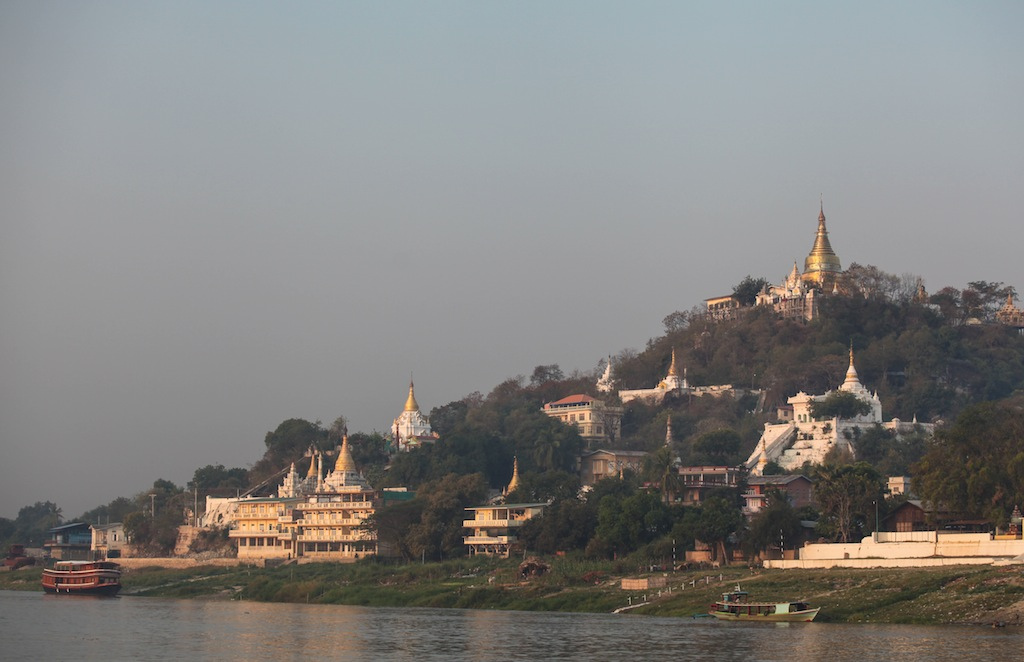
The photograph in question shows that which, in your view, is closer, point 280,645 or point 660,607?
point 280,645

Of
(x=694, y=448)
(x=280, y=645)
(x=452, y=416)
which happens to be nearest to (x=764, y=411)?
(x=694, y=448)

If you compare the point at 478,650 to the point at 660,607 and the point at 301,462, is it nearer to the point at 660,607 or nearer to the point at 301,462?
the point at 660,607

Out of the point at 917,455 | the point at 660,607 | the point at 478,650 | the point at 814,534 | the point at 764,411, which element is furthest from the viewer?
the point at 764,411

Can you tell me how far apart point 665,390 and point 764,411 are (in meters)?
10.6

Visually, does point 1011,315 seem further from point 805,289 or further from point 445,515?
point 445,515

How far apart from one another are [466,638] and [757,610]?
10.7 meters

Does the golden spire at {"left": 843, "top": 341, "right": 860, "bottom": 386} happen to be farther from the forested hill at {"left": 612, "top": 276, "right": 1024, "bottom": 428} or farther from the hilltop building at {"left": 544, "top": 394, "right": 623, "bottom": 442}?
the hilltop building at {"left": 544, "top": 394, "right": 623, "bottom": 442}

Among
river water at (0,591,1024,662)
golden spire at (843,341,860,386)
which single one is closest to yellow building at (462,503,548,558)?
river water at (0,591,1024,662)

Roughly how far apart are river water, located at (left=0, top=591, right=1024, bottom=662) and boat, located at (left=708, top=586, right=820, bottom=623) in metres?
0.55

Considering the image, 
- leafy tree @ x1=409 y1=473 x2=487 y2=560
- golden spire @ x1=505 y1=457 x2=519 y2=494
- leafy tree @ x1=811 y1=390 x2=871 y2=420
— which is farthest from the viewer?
leafy tree @ x1=811 y1=390 x2=871 y2=420

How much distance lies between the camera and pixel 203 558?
104 m

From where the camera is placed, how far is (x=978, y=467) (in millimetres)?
64188

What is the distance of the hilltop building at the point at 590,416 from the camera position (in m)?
125

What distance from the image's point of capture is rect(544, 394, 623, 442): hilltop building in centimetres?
12459
